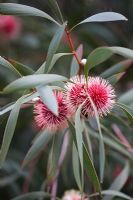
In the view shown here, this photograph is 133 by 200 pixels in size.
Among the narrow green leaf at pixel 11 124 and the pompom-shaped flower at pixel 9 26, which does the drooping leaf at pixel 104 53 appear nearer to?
the narrow green leaf at pixel 11 124

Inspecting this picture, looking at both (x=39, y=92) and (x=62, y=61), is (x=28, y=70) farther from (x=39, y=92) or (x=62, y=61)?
(x=62, y=61)

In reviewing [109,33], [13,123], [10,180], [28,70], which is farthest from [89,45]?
[13,123]

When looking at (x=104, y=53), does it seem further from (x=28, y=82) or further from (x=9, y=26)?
(x=9, y=26)

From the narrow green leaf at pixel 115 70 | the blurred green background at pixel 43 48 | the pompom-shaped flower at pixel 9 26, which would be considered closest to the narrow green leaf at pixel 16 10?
the narrow green leaf at pixel 115 70

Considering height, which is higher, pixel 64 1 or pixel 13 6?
pixel 64 1

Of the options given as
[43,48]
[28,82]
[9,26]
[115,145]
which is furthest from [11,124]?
[43,48]
